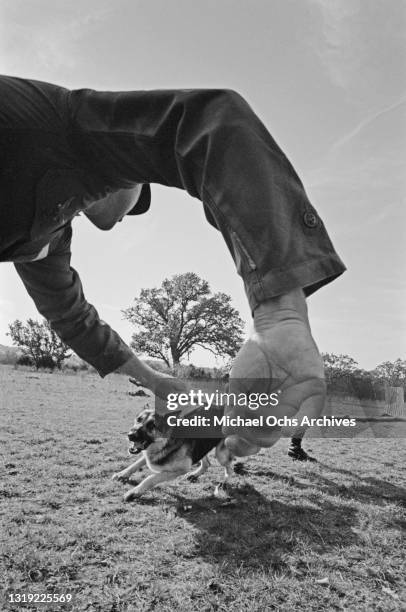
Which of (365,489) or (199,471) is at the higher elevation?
(199,471)

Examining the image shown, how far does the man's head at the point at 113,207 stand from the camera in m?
2.06

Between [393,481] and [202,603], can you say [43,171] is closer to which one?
[202,603]

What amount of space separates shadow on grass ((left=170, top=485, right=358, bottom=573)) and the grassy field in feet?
0.07

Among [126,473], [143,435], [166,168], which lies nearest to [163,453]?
[143,435]

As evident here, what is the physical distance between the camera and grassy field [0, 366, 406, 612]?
3.71 metres


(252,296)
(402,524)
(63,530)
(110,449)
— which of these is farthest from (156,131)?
(110,449)

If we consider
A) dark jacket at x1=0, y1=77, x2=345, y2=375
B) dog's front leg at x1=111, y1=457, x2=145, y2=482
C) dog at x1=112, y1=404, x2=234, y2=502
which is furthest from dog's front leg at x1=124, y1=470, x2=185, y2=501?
dark jacket at x1=0, y1=77, x2=345, y2=375

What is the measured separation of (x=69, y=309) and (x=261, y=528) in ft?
14.0

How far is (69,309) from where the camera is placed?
277cm

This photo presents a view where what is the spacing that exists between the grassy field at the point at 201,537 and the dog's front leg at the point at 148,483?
0.55 feet

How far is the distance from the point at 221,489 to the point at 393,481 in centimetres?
469

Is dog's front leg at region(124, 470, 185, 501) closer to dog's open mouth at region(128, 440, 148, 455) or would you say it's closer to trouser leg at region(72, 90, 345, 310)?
dog's open mouth at region(128, 440, 148, 455)

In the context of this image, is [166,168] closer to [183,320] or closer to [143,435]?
[143,435]

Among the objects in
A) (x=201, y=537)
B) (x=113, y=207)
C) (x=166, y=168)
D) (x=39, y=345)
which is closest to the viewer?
(x=166, y=168)
